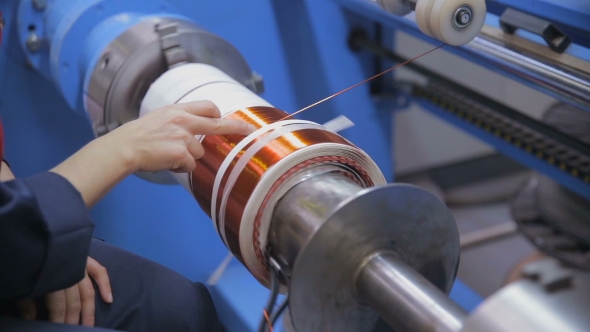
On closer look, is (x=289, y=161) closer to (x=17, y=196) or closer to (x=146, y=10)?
(x=17, y=196)

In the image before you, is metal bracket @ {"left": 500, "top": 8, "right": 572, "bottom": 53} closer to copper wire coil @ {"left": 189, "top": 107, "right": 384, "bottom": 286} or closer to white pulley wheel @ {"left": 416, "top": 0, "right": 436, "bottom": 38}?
white pulley wheel @ {"left": 416, "top": 0, "right": 436, "bottom": 38}

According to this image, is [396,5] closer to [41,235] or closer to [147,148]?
[147,148]

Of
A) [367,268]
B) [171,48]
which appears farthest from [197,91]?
[367,268]

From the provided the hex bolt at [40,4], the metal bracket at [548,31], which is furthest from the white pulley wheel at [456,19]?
the hex bolt at [40,4]

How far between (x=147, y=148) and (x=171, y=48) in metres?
0.32

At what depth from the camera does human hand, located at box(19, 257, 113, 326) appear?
0.78 meters

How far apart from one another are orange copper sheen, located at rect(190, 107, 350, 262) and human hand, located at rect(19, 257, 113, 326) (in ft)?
0.54

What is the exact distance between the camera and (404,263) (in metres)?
0.61

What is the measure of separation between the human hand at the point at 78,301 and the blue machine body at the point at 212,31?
1.19 ft

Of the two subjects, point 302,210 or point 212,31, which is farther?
point 212,31

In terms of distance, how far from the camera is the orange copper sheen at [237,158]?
677 millimetres

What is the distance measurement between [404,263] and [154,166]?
291 mm

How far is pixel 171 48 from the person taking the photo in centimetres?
99

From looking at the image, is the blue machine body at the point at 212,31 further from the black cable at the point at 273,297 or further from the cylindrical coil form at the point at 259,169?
the black cable at the point at 273,297
